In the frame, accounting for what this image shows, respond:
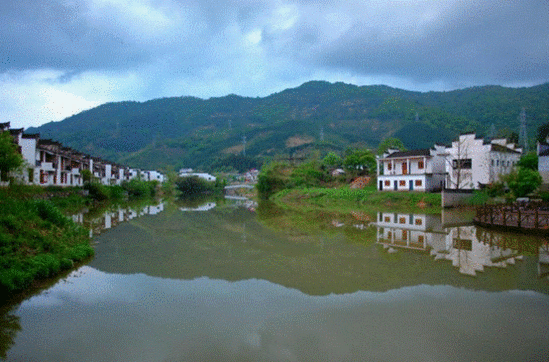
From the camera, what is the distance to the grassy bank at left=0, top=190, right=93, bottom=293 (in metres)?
9.01

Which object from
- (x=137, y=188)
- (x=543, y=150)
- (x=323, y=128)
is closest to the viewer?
(x=543, y=150)

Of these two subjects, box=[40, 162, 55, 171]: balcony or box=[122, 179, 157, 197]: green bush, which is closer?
box=[40, 162, 55, 171]: balcony

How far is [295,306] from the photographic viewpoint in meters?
7.64

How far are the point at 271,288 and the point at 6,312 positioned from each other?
17.8 feet

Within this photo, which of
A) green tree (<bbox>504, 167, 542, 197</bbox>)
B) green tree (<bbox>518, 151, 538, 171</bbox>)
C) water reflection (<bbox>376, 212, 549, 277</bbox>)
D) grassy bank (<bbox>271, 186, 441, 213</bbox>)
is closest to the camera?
water reflection (<bbox>376, 212, 549, 277</bbox>)

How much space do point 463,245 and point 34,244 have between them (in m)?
14.3

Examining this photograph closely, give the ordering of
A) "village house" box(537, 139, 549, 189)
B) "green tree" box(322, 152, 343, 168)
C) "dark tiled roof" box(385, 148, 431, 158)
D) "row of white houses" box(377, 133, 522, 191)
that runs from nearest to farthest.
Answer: "village house" box(537, 139, 549, 189) → "row of white houses" box(377, 133, 522, 191) → "dark tiled roof" box(385, 148, 431, 158) → "green tree" box(322, 152, 343, 168)

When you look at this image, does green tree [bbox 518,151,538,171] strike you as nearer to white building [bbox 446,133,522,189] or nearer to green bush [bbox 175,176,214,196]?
white building [bbox 446,133,522,189]

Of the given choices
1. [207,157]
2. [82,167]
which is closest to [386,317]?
[82,167]

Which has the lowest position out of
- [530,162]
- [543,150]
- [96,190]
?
[96,190]

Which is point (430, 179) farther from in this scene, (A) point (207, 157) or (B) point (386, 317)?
(A) point (207, 157)

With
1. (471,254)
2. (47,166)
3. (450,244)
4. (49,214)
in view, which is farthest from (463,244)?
(47,166)

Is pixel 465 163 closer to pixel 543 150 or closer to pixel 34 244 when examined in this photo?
pixel 543 150

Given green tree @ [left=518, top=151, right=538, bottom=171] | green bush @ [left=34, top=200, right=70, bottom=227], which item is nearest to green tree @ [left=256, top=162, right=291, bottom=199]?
green tree @ [left=518, top=151, right=538, bottom=171]
